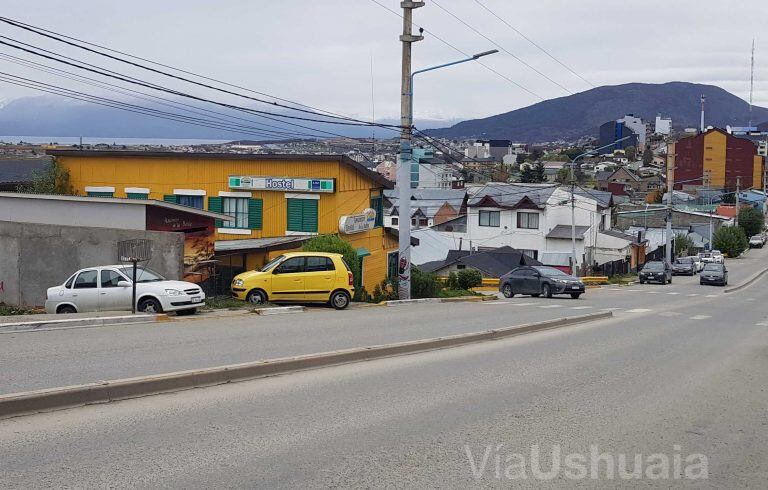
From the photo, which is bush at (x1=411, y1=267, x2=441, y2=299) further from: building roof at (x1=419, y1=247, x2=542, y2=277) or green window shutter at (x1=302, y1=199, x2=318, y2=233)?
→ building roof at (x1=419, y1=247, x2=542, y2=277)

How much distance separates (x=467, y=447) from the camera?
789cm

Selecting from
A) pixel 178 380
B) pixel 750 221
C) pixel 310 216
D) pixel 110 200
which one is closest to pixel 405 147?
pixel 310 216

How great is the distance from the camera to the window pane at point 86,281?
65.3ft

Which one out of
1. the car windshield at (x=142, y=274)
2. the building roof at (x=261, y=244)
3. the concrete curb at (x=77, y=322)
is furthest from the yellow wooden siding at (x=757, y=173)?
the concrete curb at (x=77, y=322)

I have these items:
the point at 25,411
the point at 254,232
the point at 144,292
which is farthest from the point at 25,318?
the point at 254,232

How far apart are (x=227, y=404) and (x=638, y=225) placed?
335ft

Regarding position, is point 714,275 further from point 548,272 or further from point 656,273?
point 548,272

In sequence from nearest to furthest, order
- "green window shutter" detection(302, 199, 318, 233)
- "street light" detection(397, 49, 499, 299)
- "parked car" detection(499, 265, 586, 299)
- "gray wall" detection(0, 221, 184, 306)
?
"gray wall" detection(0, 221, 184, 306)
"street light" detection(397, 49, 499, 299)
"green window shutter" detection(302, 199, 318, 233)
"parked car" detection(499, 265, 586, 299)

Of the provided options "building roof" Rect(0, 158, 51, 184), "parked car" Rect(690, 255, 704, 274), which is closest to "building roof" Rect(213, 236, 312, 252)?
"building roof" Rect(0, 158, 51, 184)

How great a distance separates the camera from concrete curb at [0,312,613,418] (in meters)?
8.42

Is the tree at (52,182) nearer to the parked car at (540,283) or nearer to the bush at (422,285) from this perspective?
the bush at (422,285)

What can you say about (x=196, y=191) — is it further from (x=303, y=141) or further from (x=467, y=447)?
(x=467, y=447)

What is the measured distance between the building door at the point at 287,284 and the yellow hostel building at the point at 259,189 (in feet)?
24.6

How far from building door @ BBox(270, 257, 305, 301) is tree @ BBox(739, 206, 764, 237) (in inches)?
4328
